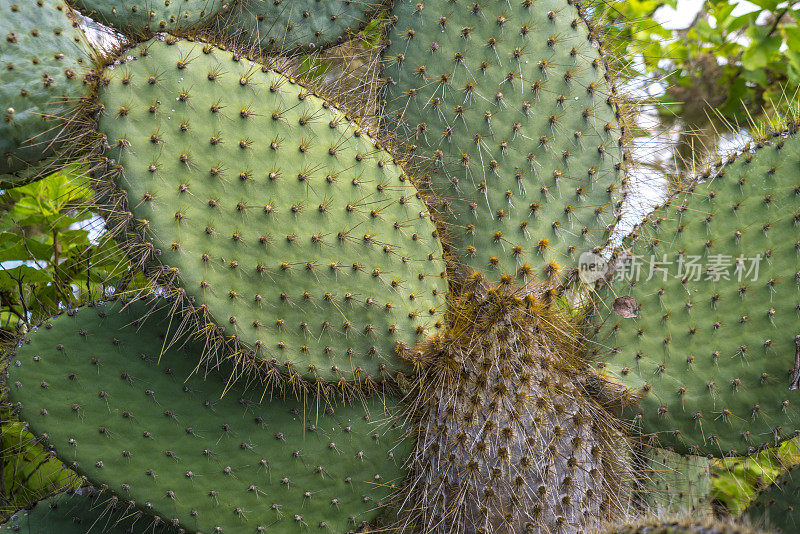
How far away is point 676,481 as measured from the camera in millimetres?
1424

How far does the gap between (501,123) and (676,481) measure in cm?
84

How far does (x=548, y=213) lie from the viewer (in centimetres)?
135

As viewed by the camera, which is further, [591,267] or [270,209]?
[591,267]

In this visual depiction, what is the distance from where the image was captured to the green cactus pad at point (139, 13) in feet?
3.94

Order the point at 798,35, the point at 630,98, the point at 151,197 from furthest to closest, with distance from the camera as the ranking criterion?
the point at 798,35 → the point at 630,98 → the point at 151,197

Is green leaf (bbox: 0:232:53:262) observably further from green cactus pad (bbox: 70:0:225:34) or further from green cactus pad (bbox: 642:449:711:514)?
green cactus pad (bbox: 642:449:711:514)

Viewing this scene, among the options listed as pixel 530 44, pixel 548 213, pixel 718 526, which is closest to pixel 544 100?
pixel 530 44

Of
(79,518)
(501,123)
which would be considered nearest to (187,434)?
(79,518)

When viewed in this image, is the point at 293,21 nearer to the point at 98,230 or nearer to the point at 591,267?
the point at 98,230

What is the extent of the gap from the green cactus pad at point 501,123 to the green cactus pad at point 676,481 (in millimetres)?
466

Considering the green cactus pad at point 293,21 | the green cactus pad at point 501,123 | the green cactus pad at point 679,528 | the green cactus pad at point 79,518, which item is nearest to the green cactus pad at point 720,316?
the green cactus pad at point 501,123

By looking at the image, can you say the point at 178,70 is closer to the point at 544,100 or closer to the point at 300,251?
the point at 300,251

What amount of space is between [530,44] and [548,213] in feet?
1.12

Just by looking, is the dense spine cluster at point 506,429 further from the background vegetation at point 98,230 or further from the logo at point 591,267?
the background vegetation at point 98,230
